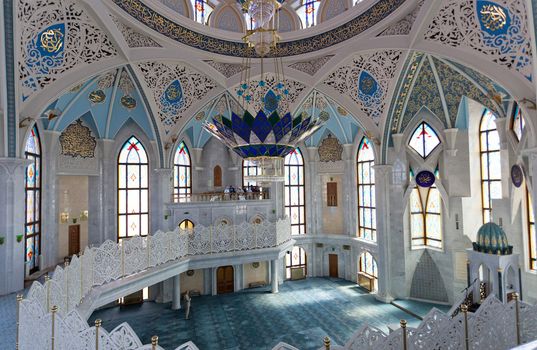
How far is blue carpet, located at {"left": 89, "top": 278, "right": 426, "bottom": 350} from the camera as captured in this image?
8414 mm

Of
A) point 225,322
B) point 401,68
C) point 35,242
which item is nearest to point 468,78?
point 401,68

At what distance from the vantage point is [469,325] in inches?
161

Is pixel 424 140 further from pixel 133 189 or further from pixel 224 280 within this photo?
pixel 133 189

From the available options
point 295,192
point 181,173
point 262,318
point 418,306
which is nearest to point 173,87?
point 181,173

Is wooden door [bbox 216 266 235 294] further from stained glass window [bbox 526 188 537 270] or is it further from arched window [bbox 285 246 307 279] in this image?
stained glass window [bbox 526 188 537 270]

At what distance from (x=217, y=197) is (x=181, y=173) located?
87.4 inches

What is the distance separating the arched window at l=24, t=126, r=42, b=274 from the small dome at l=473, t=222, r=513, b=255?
35.3 ft

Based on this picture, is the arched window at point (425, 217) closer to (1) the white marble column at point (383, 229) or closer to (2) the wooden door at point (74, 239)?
(1) the white marble column at point (383, 229)

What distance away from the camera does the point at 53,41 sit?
272 inches

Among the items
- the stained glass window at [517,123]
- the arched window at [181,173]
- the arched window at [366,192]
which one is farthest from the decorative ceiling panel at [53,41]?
the stained glass window at [517,123]

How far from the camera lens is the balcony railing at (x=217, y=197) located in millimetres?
11852

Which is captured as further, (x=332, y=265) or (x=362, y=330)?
(x=332, y=265)

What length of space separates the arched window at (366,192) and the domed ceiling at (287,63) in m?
1.97

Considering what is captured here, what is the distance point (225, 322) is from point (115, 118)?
24.5 ft
